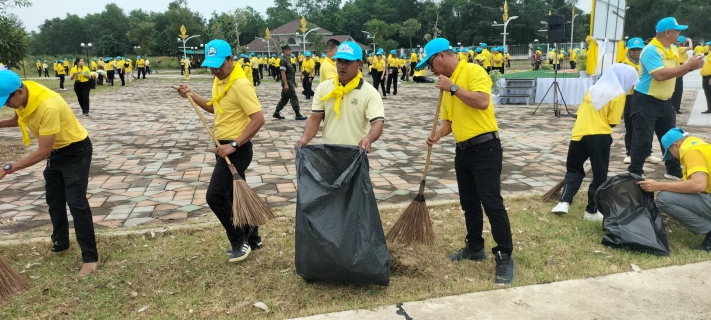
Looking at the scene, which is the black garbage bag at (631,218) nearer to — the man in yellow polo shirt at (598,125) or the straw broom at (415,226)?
the man in yellow polo shirt at (598,125)

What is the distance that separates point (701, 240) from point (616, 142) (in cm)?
455

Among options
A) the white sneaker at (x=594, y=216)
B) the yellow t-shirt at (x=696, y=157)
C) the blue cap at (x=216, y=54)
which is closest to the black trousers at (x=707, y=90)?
the white sneaker at (x=594, y=216)

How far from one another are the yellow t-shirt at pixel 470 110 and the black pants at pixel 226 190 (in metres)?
1.59

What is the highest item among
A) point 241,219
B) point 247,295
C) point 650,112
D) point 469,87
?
point 469,87

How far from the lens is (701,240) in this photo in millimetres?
4195

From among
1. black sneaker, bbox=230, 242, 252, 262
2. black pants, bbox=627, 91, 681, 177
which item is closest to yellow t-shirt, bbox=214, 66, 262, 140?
black sneaker, bbox=230, 242, 252, 262

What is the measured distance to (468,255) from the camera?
3824 mm

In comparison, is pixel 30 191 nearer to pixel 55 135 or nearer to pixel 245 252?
pixel 55 135

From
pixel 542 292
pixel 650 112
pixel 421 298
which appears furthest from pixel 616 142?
pixel 421 298

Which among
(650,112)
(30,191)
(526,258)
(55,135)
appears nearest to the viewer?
(55,135)

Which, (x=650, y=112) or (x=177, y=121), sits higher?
(x=650, y=112)

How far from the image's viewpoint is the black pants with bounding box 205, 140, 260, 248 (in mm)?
3627

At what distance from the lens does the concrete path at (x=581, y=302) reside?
9.72 ft

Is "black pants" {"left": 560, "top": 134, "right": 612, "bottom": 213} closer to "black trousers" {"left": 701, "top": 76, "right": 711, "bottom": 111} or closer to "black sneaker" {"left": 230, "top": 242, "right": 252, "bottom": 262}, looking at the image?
"black sneaker" {"left": 230, "top": 242, "right": 252, "bottom": 262}
